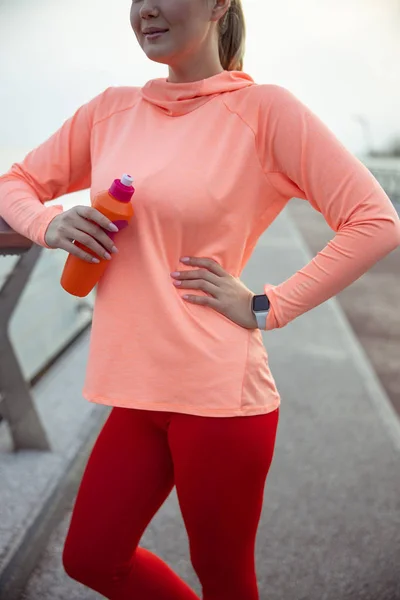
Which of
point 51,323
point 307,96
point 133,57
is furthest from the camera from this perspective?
point 307,96

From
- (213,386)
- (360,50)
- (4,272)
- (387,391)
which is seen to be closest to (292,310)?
(213,386)

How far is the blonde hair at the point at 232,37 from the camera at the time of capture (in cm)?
103

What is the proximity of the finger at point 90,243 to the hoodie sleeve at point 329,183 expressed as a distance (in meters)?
0.27

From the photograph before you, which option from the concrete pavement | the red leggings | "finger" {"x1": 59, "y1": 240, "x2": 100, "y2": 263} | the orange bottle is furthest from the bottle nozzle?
the concrete pavement

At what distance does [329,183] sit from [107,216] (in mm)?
324

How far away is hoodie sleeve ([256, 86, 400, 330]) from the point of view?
90cm

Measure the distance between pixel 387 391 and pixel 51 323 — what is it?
5.36 feet

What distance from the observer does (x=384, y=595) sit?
65.2 inches

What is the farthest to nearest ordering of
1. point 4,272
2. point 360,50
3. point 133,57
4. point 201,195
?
1. point 360,50
2. point 133,57
3. point 4,272
4. point 201,195

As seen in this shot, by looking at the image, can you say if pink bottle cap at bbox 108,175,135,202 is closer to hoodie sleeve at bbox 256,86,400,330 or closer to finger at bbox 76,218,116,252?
finger at bbox 76,218,116,252

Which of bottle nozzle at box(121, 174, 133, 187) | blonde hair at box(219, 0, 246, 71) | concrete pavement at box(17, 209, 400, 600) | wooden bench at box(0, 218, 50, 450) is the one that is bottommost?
concrete pavement at box(17, 209, 400, 600)

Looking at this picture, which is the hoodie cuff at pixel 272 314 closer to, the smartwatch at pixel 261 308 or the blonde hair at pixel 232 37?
the smartwatch at pixel 261 308

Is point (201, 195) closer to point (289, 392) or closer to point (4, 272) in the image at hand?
point (4, 272)

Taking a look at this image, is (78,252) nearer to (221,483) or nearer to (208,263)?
(208,263)
